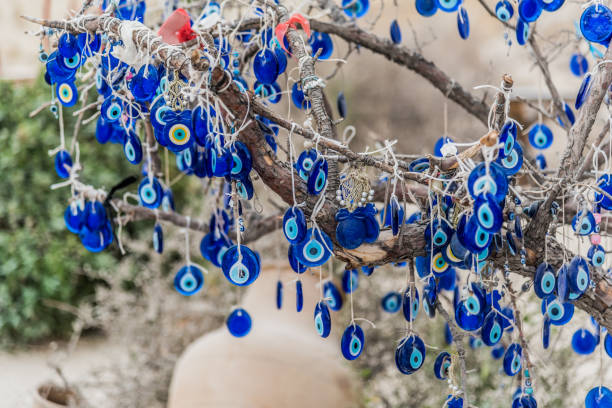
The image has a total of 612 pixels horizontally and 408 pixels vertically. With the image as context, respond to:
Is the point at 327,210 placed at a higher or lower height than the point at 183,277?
higher

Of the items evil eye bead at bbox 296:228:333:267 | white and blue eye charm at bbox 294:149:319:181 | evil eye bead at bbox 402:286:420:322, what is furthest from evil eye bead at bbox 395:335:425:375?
white and blue eye charm at bbox 294:149:319:181

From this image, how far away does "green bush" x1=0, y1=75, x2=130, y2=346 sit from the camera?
3.48 meters

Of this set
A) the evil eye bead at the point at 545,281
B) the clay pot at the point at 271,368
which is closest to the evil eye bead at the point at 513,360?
the evil eye bead at the point at 545,281

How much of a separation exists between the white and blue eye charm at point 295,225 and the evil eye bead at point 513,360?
1.43 feet

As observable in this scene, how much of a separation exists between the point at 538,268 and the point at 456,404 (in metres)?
0.22

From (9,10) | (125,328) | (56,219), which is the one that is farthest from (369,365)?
(9,10)

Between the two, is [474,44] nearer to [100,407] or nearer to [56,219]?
[56,219]

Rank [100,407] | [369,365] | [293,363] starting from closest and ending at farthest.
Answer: [293,363] < [369,365] < [100,407]

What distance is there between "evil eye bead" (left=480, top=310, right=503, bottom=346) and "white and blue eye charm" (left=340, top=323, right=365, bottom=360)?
0.18 m

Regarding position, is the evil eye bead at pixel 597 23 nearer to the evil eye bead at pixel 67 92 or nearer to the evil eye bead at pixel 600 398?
the evil eye bead at pixel 600 398

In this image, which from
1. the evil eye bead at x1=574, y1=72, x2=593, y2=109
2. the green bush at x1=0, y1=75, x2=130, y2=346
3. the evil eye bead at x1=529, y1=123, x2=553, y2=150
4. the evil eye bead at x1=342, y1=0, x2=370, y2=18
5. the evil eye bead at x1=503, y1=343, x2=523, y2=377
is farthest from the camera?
the green bush at x1=0, y1=75, x2=130, y2=346

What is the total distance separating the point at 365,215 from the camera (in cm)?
86

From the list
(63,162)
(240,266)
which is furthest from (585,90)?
(63,162)

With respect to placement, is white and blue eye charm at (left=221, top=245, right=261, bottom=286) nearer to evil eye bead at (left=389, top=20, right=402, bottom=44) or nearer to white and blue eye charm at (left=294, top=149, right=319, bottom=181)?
white and blue eye charm at (left=294, top=149, right=319, bottom=181)
